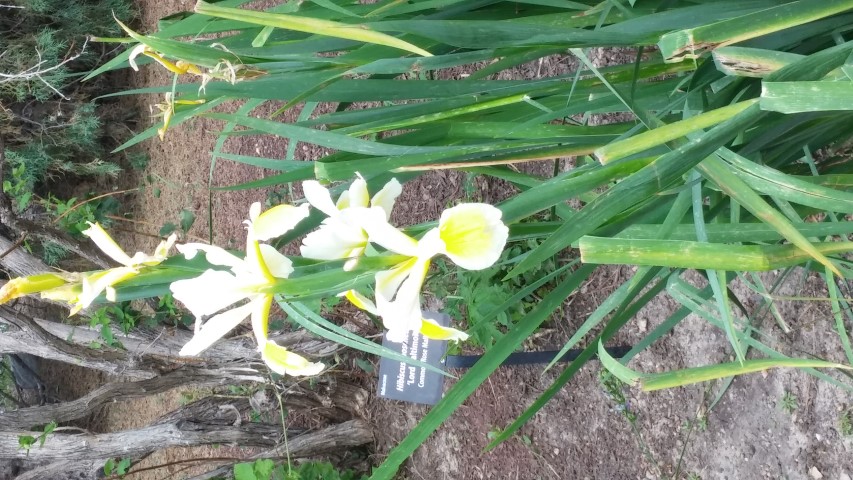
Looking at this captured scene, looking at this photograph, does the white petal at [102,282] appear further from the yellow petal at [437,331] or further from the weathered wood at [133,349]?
the weathered wood at [133,349]

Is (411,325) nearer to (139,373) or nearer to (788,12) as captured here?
(788,12)

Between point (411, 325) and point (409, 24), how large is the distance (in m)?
0.27

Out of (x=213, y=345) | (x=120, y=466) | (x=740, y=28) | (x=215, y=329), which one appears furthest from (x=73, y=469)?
(x=740, y=28)

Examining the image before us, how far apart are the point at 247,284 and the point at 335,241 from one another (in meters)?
0.07

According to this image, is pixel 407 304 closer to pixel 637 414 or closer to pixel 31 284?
pixel 31 284

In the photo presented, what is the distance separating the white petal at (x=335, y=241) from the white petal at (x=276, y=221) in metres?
0.04

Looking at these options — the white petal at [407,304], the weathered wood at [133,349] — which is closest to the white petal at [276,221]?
the white petal at [407,304]

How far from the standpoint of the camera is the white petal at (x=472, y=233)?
0.45m

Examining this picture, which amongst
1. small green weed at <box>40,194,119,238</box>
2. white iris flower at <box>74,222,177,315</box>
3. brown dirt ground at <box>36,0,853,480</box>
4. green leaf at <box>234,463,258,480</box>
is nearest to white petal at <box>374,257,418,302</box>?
white iris flower at <box>74,222,177,315</box>

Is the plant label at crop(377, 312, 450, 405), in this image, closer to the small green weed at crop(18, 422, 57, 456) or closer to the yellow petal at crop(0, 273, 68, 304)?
the small green weed at crop(18, 422, 57, 456)

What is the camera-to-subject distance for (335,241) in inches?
18.7

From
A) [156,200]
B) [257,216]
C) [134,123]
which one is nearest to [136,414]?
[156,200]

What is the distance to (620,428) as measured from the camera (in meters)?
1.65

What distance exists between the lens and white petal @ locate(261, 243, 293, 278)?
484 millimetres
